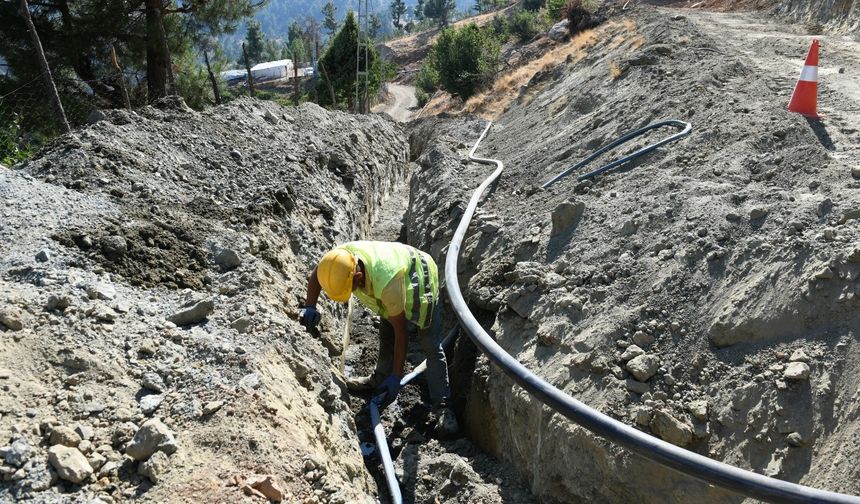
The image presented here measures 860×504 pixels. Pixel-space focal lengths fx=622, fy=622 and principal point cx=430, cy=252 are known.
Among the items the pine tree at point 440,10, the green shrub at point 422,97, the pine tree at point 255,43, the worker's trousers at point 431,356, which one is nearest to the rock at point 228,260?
the worker's trousers at point 431,356

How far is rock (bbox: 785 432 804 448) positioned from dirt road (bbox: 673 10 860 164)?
3007 millimetres

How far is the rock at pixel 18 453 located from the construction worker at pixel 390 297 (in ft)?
8.02

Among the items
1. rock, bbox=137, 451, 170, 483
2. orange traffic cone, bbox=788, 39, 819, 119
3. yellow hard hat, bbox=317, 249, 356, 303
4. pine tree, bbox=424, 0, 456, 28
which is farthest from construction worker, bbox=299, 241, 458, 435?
pine tree, bbox=424, 0, 456, 28

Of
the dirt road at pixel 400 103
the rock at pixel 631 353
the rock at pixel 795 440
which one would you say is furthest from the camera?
the dirt road at pixel 400 103

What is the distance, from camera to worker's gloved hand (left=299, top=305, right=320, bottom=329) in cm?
552

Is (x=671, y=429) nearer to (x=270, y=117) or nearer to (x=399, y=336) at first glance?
(x=399, y=336)

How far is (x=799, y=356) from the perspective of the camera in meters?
4.14

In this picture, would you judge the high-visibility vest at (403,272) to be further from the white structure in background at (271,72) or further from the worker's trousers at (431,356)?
the white structure in background at (271,72)

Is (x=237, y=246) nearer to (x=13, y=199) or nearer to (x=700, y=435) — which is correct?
(x=13, y=199)

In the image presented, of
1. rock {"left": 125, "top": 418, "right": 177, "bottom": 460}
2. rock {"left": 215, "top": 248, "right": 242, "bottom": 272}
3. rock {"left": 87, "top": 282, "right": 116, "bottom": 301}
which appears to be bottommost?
rock {"left": 125, "top": 418, "right": 177, "bottom": 460}

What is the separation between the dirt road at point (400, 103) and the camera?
1885 inches

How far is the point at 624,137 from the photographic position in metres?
8.41

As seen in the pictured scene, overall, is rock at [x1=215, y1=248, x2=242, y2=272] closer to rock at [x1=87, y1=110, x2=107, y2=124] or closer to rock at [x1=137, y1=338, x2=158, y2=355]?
rock at [x1=137, y1=338, x2=158, y2=355]

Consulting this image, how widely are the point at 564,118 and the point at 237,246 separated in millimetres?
8002
